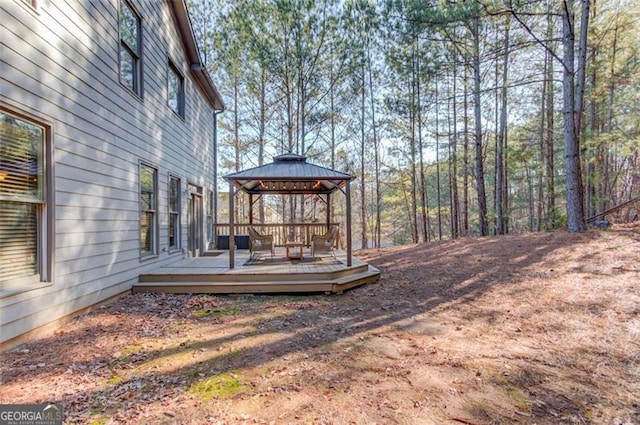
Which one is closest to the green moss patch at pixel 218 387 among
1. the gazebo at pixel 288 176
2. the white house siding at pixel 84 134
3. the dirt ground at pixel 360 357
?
the dirt ground at pixel 360 357

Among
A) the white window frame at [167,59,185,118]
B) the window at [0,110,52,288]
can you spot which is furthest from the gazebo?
the window at [0,110,52,288]

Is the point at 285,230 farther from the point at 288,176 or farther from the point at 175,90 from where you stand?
the point at 175,90

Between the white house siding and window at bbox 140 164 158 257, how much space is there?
18 centimetres

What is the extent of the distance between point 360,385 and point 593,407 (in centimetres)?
185

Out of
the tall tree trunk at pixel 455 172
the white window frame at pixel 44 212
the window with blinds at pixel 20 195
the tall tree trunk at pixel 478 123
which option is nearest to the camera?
the window with blinds at pixel 20 195

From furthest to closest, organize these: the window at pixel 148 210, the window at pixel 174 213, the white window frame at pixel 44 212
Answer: the window at pixel 174 213
the window at pixel 148 210
the white window frame at pixel 44 212

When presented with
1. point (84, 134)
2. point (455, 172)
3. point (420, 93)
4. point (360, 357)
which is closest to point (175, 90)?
point (84, 134)

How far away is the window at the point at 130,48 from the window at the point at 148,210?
64.6 inches

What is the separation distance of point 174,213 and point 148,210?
132 centimetres

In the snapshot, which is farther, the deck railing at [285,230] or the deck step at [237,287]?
the deck railing at [285,230]

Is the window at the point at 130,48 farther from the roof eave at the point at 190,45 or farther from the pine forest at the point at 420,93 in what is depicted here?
the pine forest at the point at 420,93

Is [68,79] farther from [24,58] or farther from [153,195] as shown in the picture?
[153,195]

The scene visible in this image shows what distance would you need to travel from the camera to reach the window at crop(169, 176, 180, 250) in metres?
7.79

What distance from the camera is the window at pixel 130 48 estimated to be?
229 inches
